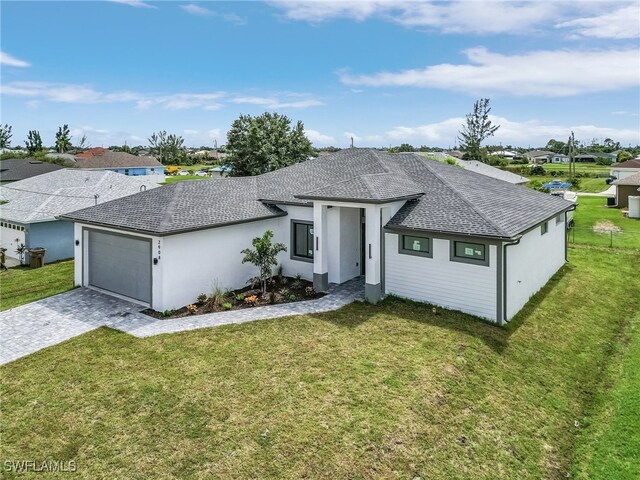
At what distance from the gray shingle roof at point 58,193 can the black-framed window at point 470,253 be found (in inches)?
792

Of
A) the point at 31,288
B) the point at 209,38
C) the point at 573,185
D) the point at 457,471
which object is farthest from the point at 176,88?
the point at 573,185

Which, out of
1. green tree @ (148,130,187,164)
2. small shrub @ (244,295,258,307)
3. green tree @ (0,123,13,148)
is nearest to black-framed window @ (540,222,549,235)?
small shrub @ (244,295,258,307)

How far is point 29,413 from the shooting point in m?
7.86

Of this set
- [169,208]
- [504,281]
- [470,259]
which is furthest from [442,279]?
[169,208]

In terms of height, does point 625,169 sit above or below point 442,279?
above

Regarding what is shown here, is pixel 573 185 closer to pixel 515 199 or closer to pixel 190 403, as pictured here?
pixel 515 199

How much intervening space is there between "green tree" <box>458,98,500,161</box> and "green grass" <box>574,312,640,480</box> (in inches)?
2549

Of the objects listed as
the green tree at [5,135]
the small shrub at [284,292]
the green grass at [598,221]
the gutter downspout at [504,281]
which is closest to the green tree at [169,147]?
the green tree at [5,135]

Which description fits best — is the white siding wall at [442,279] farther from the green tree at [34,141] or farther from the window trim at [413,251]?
the green tree at [34,141]

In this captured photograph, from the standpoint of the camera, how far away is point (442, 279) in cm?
1271

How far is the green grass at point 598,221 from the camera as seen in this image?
942 inches

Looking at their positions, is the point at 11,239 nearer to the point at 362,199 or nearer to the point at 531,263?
the point at 362,199

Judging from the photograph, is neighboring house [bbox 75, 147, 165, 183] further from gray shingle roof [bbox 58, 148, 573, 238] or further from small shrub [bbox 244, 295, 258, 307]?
small shrub [bbox 244, 295, 258, 307]

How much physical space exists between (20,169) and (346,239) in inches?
1550
